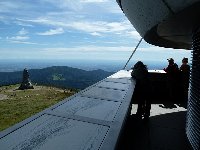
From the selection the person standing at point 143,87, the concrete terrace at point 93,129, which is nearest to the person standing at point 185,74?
the concrete terrace at point 93,129

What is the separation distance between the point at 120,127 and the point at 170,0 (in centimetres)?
221

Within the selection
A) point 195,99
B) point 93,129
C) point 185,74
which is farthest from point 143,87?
point 93,129

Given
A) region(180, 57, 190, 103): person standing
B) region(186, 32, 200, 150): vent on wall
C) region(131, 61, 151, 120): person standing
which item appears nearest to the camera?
region(186, 32, 200, 150): vent on wall

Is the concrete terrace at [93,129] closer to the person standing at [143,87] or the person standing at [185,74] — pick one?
the person standing at [143,87]

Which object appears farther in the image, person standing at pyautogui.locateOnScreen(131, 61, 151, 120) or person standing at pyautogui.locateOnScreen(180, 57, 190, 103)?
person standing at pyautogui.locateOnScreen(180, 57, 190, 103)

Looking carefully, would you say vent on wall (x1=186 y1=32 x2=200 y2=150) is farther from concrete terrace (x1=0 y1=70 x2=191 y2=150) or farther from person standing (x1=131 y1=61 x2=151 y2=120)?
person standing (x1=131 y1=61 x2=151 y2=120)

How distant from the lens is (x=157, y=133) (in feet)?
26.2

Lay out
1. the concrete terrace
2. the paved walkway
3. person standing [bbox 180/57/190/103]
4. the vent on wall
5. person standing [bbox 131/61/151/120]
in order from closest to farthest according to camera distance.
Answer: the concrete terrace, the vent on wall, the paved walkway, person standing [bbox 131/61/151/120], person standing [bbox 180/57/190/103]

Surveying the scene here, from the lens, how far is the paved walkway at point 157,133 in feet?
22.6

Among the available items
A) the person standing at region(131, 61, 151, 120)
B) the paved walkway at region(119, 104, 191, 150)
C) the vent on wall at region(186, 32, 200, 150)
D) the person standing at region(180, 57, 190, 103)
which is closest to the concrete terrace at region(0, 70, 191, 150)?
the paved walkway at region(119, 104, 191, 150)

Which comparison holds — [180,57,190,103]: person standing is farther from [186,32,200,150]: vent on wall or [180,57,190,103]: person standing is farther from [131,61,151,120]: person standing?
[186,32,200,150]: vent on wall

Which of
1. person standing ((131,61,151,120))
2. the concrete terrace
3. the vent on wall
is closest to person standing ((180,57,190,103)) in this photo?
the concrete terrace

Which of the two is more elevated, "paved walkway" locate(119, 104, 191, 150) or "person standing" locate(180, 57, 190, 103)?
"person standing" locate(180, 57, 190, 103)

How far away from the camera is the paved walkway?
690cm
